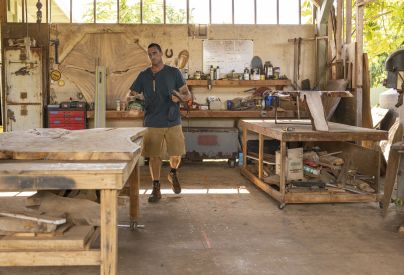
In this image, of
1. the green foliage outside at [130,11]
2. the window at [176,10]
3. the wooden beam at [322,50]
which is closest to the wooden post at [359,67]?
the wooden beam at [322,50]

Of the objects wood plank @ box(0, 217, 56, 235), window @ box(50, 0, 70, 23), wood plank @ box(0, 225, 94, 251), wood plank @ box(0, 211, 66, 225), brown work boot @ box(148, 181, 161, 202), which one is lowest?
brown work boot @ box(148, 181, 161, 202)

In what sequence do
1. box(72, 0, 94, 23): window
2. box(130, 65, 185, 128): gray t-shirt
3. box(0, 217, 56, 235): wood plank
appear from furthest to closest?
box(72, 0, 94, 23): window, box(130, 65, 185, 128): gray t-shirt, box(0, 217, 56, 235): wood plank

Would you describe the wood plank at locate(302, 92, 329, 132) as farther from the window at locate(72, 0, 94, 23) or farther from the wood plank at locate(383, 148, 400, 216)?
the window at locate(72, 0, 94, 23)

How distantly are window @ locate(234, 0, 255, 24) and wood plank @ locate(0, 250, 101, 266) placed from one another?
6.84 metres

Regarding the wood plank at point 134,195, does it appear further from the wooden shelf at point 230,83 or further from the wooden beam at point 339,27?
the wooden beam at point 339,27

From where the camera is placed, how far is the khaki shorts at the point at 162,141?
16.8ft

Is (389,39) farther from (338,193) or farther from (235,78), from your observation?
(338,193)

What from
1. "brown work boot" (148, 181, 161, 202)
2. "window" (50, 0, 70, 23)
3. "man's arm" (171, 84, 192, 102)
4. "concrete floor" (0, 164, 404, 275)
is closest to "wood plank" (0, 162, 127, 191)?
"concrete floor" (0, 164, 404, 275)

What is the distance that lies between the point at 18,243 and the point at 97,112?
5550 millimetres

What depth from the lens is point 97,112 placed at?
7.84m

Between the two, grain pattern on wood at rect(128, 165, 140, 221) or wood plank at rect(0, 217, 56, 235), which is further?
grain pattern on wood at rect(128, 165, 140, 221)

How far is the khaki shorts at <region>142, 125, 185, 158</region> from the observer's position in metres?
5.11

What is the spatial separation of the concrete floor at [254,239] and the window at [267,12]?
167 inches

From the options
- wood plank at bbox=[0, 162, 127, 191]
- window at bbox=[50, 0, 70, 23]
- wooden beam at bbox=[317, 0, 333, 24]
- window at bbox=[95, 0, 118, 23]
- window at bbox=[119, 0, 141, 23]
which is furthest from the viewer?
window at bbox=[95, 0, 118, 23]
